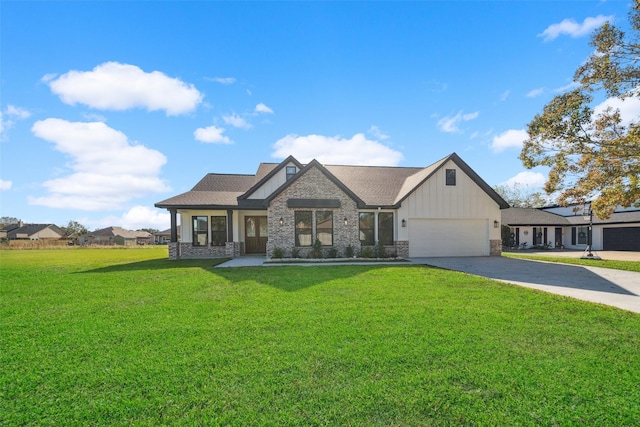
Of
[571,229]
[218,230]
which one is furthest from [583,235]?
[218,230]

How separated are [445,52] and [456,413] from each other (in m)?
15.4

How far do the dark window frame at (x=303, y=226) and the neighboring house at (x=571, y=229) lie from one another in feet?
68.9

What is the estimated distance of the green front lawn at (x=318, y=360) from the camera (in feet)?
8.82

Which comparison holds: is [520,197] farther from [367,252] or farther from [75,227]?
[75,227]

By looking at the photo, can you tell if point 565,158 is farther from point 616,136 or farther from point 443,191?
point 443,191

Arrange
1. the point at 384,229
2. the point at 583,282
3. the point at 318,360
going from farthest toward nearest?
the point at 384,229
the point at 583,282
the point at 318,360

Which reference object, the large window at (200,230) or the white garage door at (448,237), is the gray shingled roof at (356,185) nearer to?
the large window at (200,230)

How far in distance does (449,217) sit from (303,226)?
841cm

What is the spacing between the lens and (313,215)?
50.9 feet

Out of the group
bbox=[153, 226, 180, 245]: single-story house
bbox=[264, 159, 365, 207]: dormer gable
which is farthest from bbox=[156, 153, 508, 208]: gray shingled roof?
bbox=[153, 226, 180, 245]: single-story house

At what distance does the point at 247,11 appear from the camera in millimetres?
11312

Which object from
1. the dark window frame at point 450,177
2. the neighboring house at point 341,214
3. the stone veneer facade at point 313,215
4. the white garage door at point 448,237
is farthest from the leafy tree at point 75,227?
the dark window frame at point 450,177

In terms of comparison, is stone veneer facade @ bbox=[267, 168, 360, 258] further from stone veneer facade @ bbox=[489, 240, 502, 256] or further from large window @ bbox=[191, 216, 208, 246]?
stone veneer facade @ bbox=[489, 240, 502, 256]

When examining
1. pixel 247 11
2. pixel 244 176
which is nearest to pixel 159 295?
pixel 247 11
